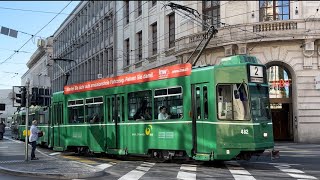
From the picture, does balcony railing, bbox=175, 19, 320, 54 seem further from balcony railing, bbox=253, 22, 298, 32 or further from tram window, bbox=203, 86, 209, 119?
tram window, bbox=203, 86, 209, 119

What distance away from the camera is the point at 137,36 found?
43250mm

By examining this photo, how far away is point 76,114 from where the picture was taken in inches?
846

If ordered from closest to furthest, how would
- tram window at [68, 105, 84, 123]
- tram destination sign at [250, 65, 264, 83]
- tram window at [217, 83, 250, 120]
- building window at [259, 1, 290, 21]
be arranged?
tram window at [217, 83, 250, 120]
tram destination sign at [250, 65, 264, 83]
tram window at [68, 105, 84, 123]
building window at [259, 1, 290, 21]

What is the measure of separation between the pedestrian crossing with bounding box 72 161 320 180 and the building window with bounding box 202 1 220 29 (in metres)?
17.4

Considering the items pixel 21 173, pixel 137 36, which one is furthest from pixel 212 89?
pixel 137 36

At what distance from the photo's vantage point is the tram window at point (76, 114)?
21.0 m

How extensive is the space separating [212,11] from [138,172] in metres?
21.1

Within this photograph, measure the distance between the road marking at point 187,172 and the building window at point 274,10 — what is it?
57.8ft

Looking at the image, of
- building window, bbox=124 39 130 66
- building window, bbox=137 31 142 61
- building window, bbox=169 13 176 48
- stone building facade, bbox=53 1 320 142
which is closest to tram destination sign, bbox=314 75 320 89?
stone building facade, bbox=53 1 320 142

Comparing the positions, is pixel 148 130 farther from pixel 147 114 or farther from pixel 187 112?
pixel 187 112

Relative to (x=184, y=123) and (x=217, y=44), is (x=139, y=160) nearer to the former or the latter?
(x=184, y=123)

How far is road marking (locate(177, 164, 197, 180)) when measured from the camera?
12586mm

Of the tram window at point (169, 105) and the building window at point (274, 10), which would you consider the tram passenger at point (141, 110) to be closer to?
the tram window at point (169, 105)

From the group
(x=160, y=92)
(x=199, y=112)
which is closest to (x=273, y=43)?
(x=160, y=92)
